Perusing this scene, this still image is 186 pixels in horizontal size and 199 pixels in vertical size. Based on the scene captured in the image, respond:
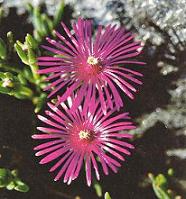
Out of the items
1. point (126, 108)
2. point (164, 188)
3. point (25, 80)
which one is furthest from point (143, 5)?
point (164, 188)

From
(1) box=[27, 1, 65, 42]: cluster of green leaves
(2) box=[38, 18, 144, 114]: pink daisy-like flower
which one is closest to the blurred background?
(1) box=[27, 1, 65, 42]: cluster of green leaves

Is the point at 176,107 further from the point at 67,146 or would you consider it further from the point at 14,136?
the point at 14,136

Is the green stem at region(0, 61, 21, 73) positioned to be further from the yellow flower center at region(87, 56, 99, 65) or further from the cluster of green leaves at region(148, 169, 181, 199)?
the cluster of green leaves at region(148, 169, 181, 199)

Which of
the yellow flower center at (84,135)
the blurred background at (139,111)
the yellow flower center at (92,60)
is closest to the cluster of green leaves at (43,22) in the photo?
the blurred background at (139,111)

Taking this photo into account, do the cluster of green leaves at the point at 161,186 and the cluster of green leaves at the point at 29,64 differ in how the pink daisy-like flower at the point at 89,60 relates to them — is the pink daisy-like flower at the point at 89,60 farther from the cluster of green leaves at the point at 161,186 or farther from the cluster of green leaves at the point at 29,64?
the cluster of green leaves at the point at 161,186

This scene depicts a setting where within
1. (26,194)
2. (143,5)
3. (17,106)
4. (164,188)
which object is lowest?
(164,188)

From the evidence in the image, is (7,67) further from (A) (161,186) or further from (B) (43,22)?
(A) (161,186)

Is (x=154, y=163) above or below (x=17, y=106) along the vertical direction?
below
